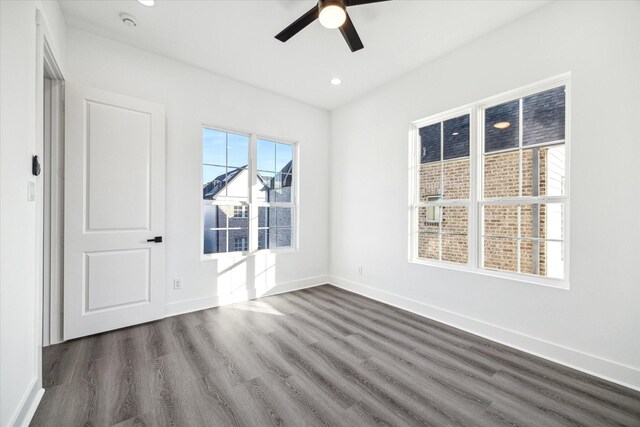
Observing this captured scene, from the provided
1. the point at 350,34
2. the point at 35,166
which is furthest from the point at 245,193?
the point at 350,34

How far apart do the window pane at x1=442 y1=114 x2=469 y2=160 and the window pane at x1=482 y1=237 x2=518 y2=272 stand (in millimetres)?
978

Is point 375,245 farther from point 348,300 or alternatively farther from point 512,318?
point 512,318

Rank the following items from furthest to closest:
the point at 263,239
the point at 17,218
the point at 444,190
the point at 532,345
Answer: the point at 263,239 < the point at 444,190 < the point at 532,345 < the point at 17,218

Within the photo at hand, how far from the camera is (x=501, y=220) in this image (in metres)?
2.82

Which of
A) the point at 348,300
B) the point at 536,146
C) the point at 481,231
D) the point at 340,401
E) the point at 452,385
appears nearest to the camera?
the point at 340,401

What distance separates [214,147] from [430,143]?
2.79m

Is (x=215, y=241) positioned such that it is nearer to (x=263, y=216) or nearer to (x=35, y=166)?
(x=263, y=216)

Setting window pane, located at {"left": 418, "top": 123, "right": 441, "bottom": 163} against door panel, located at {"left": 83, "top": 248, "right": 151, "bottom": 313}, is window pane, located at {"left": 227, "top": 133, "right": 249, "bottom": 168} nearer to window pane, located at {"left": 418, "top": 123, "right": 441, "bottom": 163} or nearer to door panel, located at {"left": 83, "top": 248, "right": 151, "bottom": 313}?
door panel, located at {"left": 83, "top": 248, "right": 151, "bottom": 313}

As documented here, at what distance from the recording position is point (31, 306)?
1.71 meters

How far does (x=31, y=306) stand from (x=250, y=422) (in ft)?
5.06

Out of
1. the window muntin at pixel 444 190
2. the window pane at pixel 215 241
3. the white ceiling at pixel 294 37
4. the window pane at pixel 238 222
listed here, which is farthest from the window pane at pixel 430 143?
the window pane at pixel 215 241

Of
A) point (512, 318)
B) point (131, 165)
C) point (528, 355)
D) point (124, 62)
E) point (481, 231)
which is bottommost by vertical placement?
point (528, 355)

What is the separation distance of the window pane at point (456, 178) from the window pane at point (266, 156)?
7.90ft

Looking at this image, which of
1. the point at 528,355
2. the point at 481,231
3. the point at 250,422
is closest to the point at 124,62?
the point at 250,422
